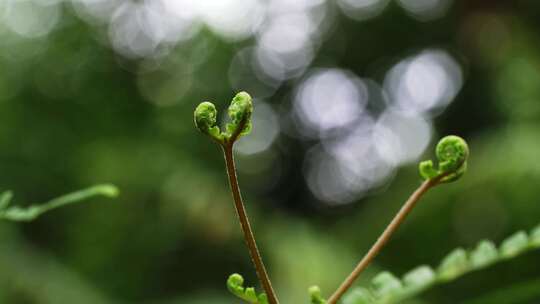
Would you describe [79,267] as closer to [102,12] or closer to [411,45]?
[102,12]

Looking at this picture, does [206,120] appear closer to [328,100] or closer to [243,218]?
[243,218]

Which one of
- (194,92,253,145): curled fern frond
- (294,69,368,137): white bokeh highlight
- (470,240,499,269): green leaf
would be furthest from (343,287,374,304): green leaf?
(294,69,368,137): white bokeh highlight

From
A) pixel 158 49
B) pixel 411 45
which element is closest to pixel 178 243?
pixel 158 49

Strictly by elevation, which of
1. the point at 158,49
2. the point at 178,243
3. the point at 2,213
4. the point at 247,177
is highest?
the point at 158,49

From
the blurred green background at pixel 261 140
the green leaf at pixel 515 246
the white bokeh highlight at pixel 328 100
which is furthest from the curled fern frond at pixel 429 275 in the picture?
the white bokeh highlight at pixel 328 100

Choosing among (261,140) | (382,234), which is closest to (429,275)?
(382,234)

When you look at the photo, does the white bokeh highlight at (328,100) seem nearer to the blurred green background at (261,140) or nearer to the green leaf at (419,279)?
the blurred green background at (261,140)
